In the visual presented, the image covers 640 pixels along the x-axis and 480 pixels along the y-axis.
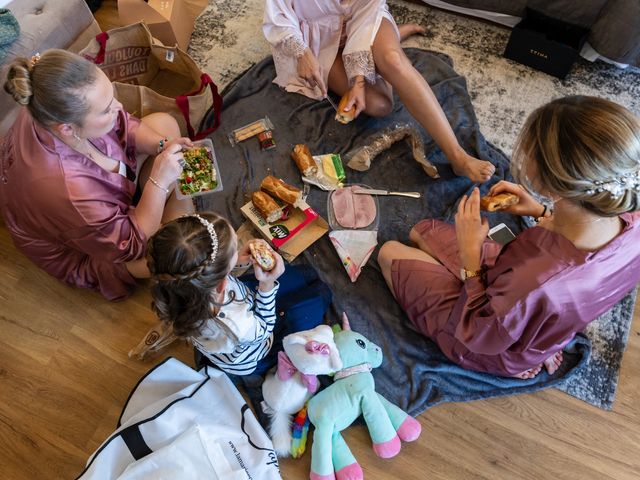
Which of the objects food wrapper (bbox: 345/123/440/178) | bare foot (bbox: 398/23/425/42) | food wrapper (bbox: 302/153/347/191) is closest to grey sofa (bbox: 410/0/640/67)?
bare foot (bbox: 398/23/425/42)

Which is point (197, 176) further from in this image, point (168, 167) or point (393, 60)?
point (393, 60)

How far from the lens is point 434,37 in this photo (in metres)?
2.33

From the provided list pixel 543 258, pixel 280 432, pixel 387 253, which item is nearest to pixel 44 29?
pixel 387 253

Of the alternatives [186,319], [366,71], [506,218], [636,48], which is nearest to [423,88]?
[366,71]

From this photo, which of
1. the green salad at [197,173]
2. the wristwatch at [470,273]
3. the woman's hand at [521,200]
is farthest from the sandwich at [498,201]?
the green salad at [197,173]

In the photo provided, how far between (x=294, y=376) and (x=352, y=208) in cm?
70

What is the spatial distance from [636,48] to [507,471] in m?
1.82

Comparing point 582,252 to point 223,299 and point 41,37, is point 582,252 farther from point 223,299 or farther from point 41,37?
point 41,37

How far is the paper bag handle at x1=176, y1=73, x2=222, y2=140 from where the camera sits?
189cm

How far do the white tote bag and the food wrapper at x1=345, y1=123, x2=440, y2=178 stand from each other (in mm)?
991

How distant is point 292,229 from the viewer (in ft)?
5.83

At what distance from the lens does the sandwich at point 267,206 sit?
1742 mm

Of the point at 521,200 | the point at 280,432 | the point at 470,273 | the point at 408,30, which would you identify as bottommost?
the point at 280,432

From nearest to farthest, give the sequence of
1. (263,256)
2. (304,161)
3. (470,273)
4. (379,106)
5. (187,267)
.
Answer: (187,267)
(263,256)
(470,273)
(304,161)
(379,106)
